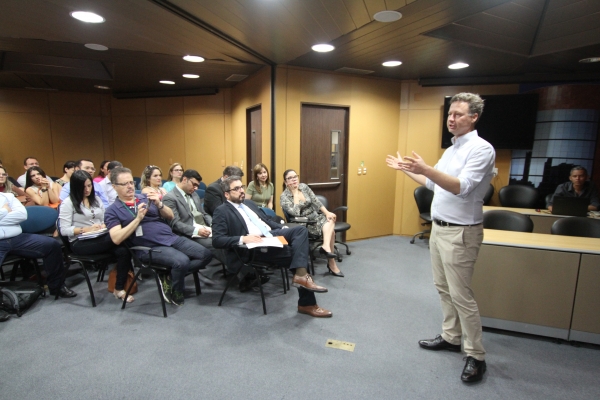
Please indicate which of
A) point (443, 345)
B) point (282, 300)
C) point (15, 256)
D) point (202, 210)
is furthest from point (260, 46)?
point (443, 345)

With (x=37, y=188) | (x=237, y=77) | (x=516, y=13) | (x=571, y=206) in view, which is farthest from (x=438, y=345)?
(x=237, y=77)

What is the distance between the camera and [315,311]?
9.72 ft

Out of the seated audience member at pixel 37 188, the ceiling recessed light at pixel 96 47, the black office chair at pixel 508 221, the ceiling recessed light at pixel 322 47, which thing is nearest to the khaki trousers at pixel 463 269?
the black office chair at pixel 508 221

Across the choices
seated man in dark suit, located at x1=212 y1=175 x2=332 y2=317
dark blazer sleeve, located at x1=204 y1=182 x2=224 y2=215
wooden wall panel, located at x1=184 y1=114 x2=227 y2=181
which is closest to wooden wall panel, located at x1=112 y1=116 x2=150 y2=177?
wooden wall panel, located at x1=184 y1=114 x2=227 y2=181

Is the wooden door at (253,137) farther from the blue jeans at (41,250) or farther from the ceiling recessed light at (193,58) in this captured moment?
the blue jeans at (41,250)

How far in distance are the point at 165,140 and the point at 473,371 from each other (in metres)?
7.10

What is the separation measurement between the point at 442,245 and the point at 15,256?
144 inches

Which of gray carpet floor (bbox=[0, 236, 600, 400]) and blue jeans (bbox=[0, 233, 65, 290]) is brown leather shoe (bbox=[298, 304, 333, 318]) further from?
blue jeans (bbox=[0, 233, 65, 290])

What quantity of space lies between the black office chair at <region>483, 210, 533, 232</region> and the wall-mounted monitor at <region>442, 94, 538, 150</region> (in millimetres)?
2361

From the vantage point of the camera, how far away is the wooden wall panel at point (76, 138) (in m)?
7.38

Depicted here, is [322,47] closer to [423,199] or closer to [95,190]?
[423,199]

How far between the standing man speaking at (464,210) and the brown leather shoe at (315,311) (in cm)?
115

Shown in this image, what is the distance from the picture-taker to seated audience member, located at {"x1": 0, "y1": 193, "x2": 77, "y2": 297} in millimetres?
2908

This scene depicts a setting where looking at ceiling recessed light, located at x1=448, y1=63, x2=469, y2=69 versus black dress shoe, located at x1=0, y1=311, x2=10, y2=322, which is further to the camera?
ceiling recessed light, located at x1=448, y1=63, x2=469, y2=69
